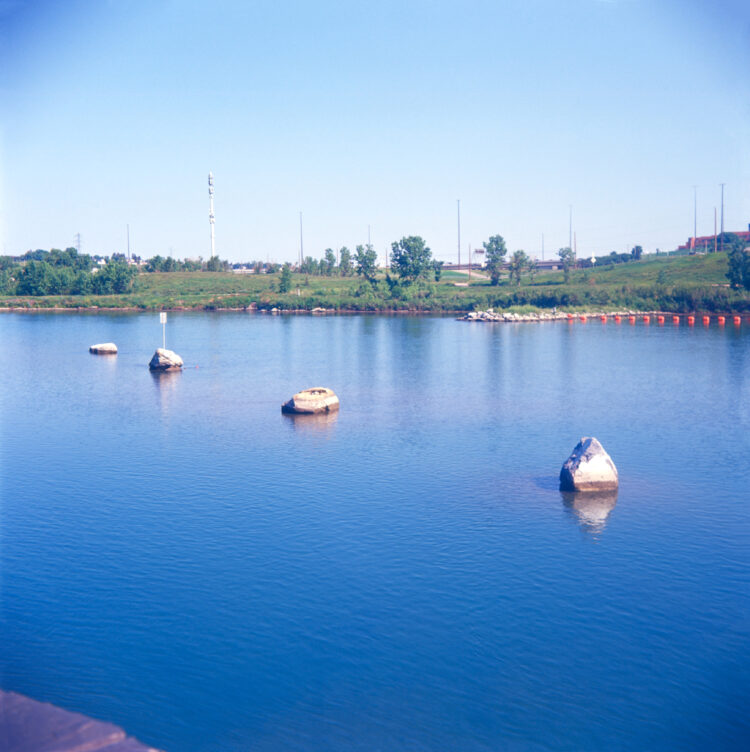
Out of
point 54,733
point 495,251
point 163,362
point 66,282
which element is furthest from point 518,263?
point 54,733

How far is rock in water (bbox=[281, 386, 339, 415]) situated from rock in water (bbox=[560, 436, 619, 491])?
63.6ft

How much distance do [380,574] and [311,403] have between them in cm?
2497

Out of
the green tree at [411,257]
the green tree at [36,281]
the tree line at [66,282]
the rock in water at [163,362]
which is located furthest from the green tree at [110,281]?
the rock in water at [163,362]

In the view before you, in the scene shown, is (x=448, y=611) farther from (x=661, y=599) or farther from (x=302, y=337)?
(x=302, y=337)

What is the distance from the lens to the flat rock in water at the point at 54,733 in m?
11.7

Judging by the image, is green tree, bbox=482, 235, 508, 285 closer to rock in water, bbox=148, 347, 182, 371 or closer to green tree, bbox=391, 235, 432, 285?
green tree, bbox=391, 235, 432, 285

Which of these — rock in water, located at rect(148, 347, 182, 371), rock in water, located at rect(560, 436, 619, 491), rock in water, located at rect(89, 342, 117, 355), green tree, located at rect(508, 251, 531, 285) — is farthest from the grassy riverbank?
rock in water, located at rect(560, 436, 619, 491)

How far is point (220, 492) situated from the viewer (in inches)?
1248

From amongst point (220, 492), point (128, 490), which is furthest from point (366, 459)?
point (128, 490)

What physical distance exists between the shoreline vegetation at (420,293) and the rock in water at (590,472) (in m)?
107

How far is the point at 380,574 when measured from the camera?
2342cm

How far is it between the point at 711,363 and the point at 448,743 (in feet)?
207

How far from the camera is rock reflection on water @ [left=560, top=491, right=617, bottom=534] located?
91.6 feet

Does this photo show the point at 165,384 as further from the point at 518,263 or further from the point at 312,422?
the point at 518,263
